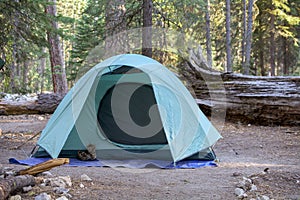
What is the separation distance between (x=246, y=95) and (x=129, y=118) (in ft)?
13.5

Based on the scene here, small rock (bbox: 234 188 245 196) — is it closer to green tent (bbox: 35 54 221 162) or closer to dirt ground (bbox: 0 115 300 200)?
dirt ground (bbox: 0 115 300 200)

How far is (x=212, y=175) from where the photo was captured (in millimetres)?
4582

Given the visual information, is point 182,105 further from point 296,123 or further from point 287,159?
point 296,123

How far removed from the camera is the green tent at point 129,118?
5.57m

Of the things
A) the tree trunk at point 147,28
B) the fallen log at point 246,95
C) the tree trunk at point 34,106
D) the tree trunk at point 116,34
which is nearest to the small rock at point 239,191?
the fallen log at point 246,95

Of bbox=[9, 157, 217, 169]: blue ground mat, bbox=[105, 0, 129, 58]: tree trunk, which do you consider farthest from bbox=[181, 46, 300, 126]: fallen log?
bbox=[9, 157, 217, 169]: blue ground mat

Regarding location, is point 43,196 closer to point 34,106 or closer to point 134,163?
point 134,163

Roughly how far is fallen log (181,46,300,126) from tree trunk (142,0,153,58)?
5.05 ft

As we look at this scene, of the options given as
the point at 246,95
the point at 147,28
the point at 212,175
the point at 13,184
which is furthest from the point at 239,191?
the point at 147,28

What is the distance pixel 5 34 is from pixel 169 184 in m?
4.97

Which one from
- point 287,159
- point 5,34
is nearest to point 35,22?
point 5,34

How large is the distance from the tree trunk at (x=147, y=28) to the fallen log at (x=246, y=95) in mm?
1539

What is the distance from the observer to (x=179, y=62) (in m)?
10.9

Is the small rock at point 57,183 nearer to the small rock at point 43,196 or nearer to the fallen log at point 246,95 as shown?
the small rock at point 43,196
